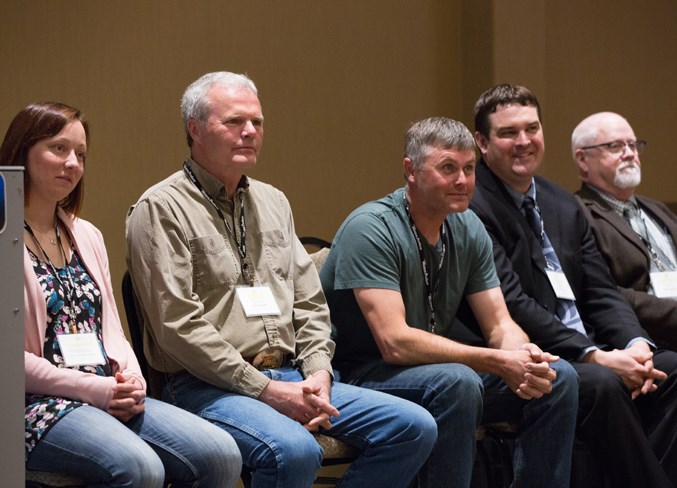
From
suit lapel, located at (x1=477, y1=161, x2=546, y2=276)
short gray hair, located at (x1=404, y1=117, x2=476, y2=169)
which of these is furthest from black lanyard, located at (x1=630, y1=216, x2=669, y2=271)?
short gray hair, located at (x1=404, y1=117, x2=476, y2=169)

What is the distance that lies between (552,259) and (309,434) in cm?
152

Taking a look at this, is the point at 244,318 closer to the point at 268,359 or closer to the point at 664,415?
the point at 268,359

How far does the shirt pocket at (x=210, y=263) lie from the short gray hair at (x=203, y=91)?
375 millimetres

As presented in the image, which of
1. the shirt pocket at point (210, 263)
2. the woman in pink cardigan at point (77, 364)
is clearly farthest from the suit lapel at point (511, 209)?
the woman in pink cardigan at point (77, 364)

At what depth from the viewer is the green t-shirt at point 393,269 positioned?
320 cm

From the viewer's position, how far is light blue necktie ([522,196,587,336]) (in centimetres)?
379

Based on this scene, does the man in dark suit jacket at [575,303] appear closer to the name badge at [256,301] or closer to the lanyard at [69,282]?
the name badge at [256,301]

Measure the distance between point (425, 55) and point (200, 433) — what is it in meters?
3.21

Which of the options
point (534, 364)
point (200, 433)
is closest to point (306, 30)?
point (534, 364)

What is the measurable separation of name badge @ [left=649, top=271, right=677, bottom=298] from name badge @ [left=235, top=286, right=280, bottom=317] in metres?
1.84


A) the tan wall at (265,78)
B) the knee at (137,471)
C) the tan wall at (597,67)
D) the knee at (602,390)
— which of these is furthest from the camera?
the tan wall at (597,67)

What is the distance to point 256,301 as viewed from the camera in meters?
3.01

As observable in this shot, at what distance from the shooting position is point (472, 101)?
5348mm

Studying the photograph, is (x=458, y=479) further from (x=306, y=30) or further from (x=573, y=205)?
(x=306, y=30)
